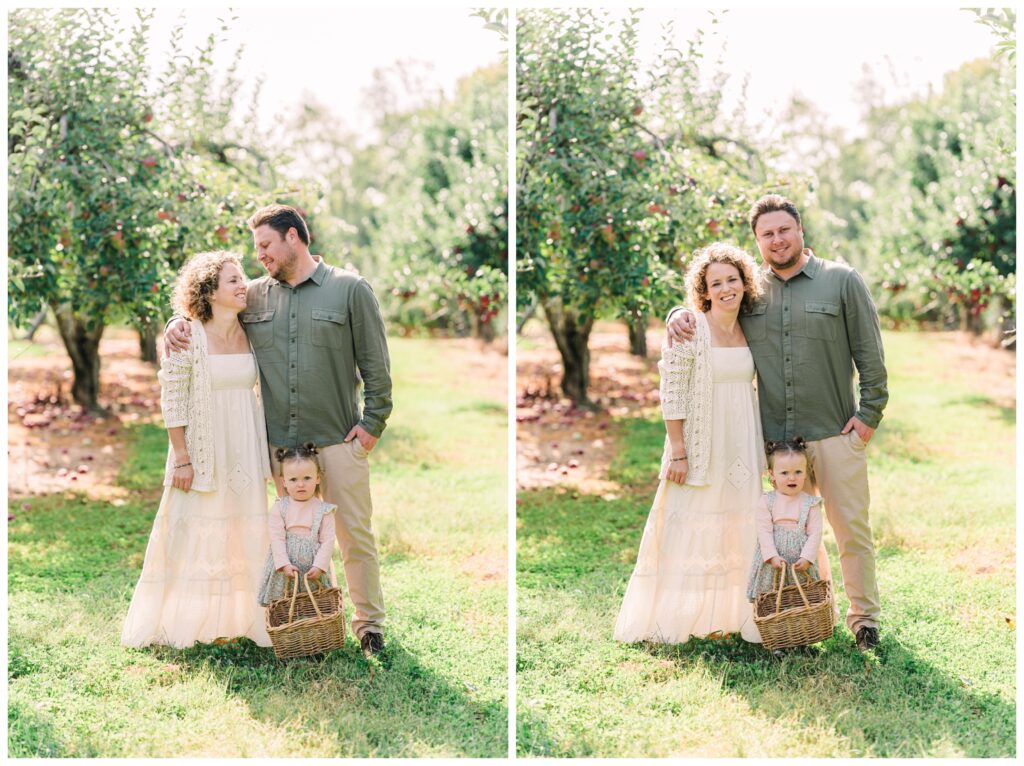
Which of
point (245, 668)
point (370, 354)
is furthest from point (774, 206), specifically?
point (245, 668)

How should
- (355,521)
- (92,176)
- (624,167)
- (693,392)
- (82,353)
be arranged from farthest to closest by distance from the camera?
(82,353), (92,176), (624,167), (355,521), (693,392)

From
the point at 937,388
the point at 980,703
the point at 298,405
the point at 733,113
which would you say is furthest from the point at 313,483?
the point at 937,388

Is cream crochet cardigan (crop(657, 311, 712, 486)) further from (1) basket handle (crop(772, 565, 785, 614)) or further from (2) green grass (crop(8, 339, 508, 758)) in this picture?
(2) green grass (crop(8, 339, 508, 758))

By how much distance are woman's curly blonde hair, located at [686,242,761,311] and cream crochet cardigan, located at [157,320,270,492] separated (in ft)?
5.14

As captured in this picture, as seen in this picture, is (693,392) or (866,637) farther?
(866,637)

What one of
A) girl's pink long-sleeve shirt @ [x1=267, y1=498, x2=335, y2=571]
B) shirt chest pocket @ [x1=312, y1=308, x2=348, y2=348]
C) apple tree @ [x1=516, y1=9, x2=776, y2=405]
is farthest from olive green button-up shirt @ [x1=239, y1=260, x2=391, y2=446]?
apple tree @ [x1=516, y1=9, x2=776, y2=405]

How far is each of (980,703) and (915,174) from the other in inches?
357

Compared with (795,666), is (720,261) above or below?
above

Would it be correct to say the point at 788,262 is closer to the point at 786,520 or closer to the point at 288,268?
the point at 786,520

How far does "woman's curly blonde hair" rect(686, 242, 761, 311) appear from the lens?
3533mm

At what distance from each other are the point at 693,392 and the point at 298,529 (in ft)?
4.75

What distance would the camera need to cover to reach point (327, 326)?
3645 millimetres

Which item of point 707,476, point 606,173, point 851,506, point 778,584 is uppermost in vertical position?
point 606,173

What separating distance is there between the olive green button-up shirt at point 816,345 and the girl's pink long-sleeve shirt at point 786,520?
0.81 ft
